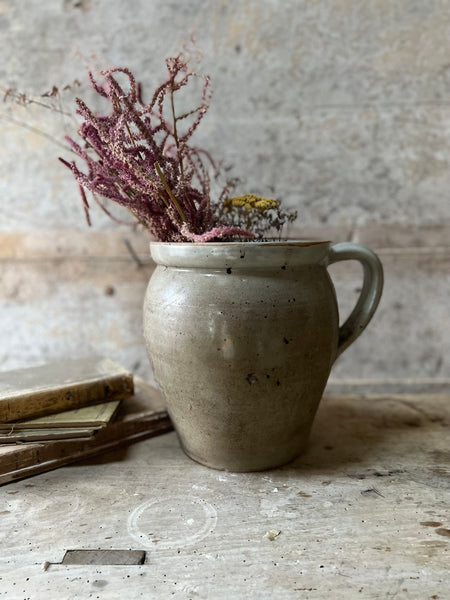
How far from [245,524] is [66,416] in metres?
0.37

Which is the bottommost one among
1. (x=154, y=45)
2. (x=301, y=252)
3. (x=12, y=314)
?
(x=12, y=314)

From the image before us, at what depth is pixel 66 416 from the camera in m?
0.87

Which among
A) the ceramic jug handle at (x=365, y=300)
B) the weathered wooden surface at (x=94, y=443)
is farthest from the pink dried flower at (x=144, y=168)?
the weathered wooden surface at (x=94, y=443)

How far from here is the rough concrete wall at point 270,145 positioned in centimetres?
119

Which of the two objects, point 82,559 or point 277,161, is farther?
point 277,161

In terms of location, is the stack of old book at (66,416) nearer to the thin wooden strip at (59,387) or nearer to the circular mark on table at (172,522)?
the thin wooden strip at (59,387)

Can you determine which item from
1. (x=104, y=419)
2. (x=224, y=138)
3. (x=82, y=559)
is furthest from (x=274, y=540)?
(x=224, y=138)

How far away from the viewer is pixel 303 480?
0.82 metres

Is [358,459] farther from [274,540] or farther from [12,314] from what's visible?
[12,314]

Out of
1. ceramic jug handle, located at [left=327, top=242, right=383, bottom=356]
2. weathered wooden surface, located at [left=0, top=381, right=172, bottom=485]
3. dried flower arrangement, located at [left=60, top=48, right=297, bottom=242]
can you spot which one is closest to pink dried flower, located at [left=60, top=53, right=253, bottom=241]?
dried flower arrangement, located at [left=60, top=48, right=297, bottom=242]

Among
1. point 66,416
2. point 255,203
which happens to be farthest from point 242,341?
point 66,416

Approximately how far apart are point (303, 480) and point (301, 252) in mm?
381

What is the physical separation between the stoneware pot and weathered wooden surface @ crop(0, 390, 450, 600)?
0.09 metres

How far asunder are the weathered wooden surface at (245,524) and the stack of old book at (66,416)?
0.10 feet
